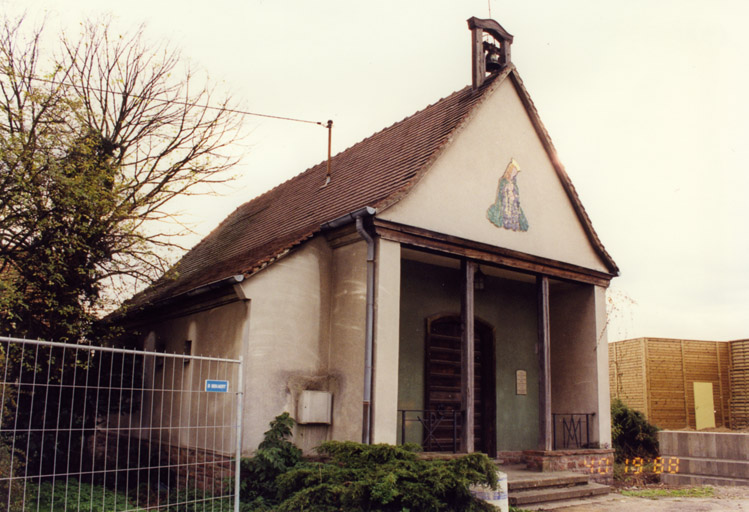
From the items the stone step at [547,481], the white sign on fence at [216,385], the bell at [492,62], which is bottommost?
the stone step at [547,481]

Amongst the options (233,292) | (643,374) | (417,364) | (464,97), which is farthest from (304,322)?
(643,374)

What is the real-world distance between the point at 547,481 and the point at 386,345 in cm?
344

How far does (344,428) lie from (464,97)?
6.59m

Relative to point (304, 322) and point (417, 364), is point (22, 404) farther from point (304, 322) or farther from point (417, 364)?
point (417, 364)

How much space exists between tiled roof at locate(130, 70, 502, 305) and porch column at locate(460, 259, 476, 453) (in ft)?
6.33

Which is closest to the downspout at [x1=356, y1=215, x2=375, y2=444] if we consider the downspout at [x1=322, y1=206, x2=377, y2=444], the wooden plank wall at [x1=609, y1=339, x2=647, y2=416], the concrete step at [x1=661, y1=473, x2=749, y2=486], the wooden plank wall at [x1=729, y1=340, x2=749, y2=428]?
the downspout at [x1=322, y1=206, x2=377, y2=444]

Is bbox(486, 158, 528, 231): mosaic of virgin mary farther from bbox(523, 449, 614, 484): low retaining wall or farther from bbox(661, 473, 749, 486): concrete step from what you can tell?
bbox(661, 473, 749, 486): concrete step

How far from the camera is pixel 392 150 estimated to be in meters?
12.9

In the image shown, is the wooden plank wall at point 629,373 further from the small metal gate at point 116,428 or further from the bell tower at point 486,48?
the small metal gate at point 116,428

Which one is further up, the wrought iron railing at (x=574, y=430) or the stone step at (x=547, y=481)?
the wrought iron railing at (x=574, y=430)

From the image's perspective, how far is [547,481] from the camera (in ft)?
33.9

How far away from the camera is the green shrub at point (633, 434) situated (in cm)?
1533

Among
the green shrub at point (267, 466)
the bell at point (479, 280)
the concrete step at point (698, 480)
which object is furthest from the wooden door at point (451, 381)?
the concrete step at point (698, 480)

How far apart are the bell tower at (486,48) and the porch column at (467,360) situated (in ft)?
12.8
